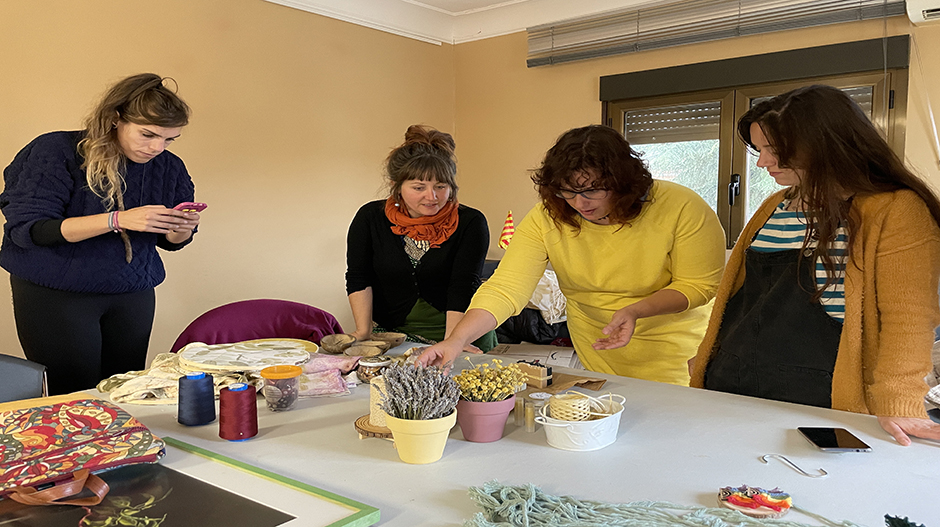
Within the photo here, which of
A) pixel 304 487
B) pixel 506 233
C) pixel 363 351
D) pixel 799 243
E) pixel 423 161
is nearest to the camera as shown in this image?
pixel 304 487

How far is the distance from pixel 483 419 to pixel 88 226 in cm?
131

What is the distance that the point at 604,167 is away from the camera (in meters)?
1.66

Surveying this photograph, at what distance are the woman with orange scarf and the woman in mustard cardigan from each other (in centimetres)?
85

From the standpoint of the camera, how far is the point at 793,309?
1.43m

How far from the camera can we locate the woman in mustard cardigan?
4.11 feet

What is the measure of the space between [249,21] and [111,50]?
79 cm

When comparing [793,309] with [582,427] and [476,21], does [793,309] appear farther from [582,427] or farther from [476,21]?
[476,21]

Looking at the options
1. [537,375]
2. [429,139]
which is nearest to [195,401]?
[537,375]

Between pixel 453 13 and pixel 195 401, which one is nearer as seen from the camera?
pixel 195 401

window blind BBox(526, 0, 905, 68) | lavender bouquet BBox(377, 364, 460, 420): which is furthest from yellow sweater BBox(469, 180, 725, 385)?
window blind BBox(526, 0, 905, 68)

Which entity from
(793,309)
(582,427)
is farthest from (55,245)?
(793,309)

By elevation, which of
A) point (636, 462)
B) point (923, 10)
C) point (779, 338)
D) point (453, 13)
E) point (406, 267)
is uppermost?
point (453, 13)

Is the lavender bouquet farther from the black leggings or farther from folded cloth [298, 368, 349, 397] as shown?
the black leggings

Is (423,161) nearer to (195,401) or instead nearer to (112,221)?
(112,221)
